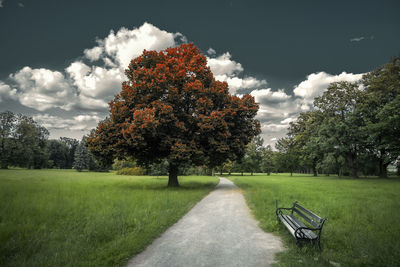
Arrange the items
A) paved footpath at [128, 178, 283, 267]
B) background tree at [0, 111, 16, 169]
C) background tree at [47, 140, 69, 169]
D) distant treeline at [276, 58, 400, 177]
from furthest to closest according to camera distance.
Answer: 1. background tree at [47, 140, 69, 169]
2. background tree at [0, 111, 16, 169]
3. distant treeline at [276, 58, 400, 177]
4. paved footpath at [128, 178, 283, 267]

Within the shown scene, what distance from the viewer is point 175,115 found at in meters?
16.0

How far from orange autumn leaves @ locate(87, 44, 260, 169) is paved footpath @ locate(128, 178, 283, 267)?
782 cm

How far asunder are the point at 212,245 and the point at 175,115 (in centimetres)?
1194

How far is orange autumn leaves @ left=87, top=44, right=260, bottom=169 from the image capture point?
14438 mm

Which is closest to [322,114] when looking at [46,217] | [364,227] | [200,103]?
[200,103]

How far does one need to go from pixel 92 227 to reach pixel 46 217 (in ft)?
8.10

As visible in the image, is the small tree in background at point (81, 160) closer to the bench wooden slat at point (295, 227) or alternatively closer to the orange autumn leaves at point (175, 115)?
the orange autumn leaves at point (175, 115)

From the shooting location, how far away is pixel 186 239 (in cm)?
549

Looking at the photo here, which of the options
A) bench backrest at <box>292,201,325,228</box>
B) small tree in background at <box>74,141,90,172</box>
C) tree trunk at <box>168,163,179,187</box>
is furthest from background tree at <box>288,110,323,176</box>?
small tree in background at <box>74,141,90,172</box>

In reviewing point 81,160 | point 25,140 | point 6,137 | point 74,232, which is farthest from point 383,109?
point 81,160

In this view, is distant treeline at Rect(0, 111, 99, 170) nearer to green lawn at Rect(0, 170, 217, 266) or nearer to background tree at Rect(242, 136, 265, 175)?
green lawn at Rect(0, 170, 217, 266)

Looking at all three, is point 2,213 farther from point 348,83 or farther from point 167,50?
point 348,83

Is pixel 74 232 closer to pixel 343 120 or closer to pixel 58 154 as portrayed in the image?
pixel 343 120

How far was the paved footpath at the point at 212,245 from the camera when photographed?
4.15 metres
